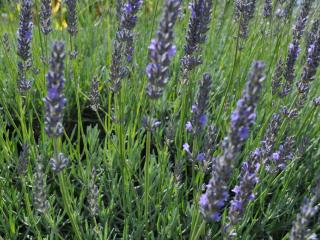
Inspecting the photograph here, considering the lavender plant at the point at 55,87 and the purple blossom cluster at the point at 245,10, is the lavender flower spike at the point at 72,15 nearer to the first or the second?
the purple blossom cluster at the point at 245,10

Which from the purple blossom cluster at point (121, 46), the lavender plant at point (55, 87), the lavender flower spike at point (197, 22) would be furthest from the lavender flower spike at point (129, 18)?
the lavender plant at point (55, 87)

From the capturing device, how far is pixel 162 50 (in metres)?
1.35

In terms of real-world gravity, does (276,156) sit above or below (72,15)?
below

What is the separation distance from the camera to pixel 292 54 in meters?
2.09

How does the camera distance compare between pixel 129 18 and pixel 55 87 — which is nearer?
pixel 55 87

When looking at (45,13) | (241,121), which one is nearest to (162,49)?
(241,121)

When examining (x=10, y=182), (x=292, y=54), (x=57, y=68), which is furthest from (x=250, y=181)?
(x=10, y=182)

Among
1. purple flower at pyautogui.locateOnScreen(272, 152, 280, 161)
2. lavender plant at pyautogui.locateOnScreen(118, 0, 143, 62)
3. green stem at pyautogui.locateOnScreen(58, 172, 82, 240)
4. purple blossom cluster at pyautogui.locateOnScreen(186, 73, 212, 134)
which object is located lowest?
green stem at pyautogui.locateOnScreen(58, 172, 82, 240)

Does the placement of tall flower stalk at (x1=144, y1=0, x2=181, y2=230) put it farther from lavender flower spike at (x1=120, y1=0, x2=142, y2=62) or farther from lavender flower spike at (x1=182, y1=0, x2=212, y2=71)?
lavender flower spike at (x1=120, y1=0, x2=142, y2=62)

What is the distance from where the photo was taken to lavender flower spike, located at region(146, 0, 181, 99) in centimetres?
130

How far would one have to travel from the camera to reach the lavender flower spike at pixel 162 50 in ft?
4.26

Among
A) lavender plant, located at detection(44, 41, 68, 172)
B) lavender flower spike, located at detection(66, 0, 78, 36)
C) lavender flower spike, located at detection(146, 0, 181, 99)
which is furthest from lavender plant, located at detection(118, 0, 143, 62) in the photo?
lavender plant, located at detection(44, 41, 68, 172)

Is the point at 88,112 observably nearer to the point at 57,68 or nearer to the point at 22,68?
the point at 22,68

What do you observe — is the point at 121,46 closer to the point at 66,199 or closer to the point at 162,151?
the point at 162,151
